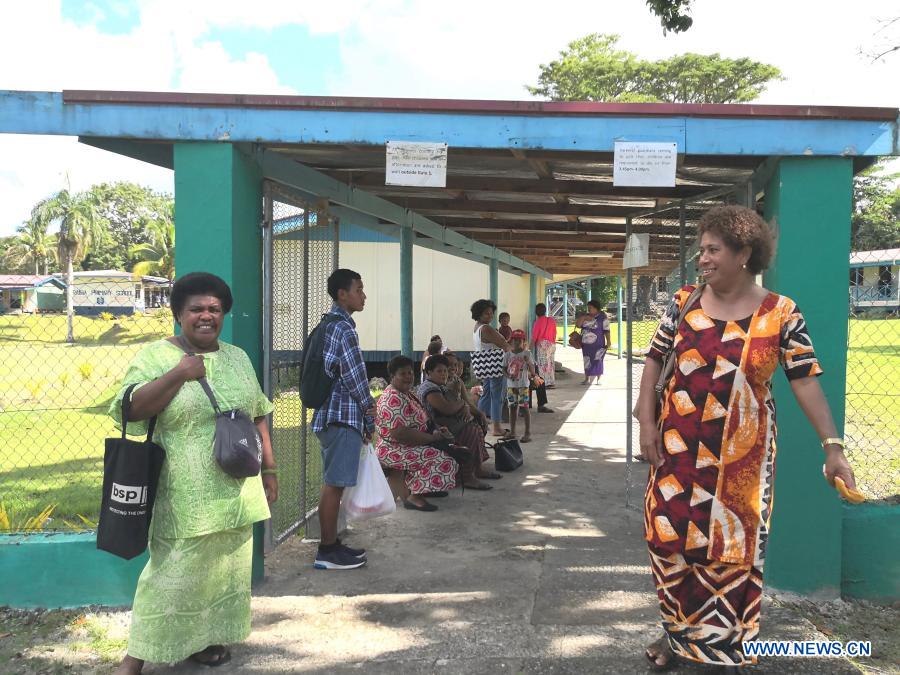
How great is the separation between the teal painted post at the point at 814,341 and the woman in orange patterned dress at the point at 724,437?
121 cm

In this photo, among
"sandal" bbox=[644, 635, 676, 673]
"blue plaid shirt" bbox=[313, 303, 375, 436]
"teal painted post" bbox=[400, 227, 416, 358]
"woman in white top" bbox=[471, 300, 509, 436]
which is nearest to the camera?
"sandal" bbox=[644, 635, 676, 673]

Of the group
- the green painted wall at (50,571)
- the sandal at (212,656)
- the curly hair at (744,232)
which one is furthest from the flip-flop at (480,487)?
the curly hair at (744,232)

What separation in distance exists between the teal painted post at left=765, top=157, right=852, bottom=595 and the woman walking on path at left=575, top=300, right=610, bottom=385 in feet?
25.9

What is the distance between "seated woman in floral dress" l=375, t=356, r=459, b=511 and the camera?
5.29 meters

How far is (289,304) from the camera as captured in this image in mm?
4762

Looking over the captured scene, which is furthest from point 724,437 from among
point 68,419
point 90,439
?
point 68,419

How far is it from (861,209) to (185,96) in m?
41.7

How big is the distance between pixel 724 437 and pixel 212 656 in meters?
2.30

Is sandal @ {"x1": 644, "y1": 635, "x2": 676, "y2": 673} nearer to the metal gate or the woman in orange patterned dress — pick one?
the woman in orange patterned dress

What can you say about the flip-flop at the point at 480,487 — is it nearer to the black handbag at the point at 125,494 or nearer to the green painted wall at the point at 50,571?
the green painted wall at the point at 50,571

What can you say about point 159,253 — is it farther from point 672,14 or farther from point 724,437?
point 724,437

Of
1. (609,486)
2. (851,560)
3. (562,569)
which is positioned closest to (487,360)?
(609,486)

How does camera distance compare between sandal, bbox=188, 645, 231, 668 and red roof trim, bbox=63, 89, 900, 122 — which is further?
red roof trim, bbox=63, 89, 900, 122

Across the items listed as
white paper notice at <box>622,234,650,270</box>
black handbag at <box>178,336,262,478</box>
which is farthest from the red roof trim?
black handbag at <box>178,336,262,478</box>
